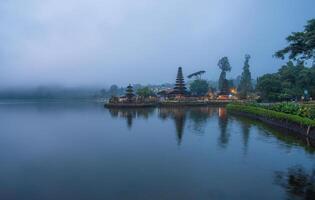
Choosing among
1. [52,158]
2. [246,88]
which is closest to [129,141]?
[52,158]

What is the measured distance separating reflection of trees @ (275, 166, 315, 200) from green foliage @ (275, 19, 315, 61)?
7459 millimetres

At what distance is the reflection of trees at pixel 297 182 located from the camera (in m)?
10.1

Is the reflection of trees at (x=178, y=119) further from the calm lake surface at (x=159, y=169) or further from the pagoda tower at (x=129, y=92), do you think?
the pagoda tower at (x=129, y=92)

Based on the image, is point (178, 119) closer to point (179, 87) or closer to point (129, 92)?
point (129, 92)

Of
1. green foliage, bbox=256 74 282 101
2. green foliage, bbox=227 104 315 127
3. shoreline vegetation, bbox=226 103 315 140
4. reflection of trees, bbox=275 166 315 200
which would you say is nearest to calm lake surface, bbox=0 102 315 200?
reflection of trees, bbox=275 166 315 200

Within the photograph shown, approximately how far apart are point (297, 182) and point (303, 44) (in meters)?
9.20

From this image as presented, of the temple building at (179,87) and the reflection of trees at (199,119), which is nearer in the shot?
the reflection of trees at (199,119)

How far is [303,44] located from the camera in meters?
16.9

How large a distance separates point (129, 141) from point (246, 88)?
257ft

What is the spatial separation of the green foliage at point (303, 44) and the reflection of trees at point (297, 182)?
24.5ft

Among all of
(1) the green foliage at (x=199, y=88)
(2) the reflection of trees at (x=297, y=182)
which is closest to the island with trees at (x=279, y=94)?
(1) the green foliage at (x=199, y=88)

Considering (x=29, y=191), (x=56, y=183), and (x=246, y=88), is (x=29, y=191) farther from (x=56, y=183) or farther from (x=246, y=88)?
(x=246, y=88)

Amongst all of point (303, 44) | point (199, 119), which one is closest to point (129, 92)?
point (199, 119)

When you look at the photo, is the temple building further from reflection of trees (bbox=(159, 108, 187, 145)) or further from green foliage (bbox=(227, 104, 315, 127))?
A: green foliage (bbox=(227, 104, 315, 127))
